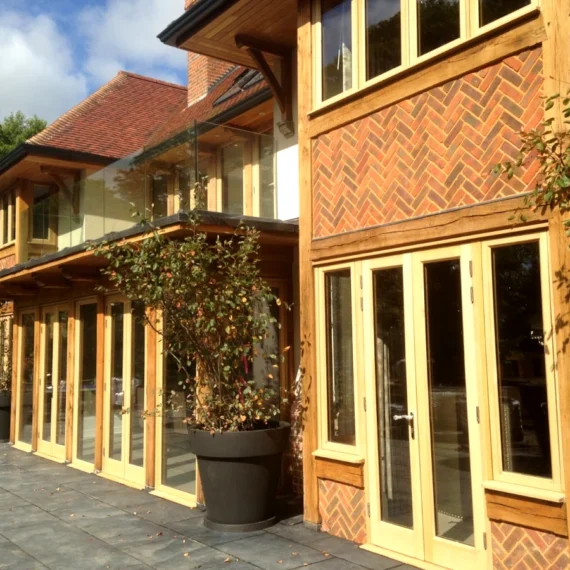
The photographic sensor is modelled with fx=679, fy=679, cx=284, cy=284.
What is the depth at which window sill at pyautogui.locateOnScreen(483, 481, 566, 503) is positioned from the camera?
14.6ft

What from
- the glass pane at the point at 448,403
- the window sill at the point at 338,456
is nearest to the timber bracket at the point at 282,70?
the glass pane at the point at 448,403

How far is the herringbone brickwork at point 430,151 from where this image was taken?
16.3ft

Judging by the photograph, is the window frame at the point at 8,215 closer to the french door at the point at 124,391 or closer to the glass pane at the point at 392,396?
the french door at the point at 124,391

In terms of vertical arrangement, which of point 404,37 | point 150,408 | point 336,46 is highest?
point 336,46

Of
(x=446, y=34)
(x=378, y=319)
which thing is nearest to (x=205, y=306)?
(x=378, y=319)

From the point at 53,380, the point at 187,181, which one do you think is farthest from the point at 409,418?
the point at 53,380

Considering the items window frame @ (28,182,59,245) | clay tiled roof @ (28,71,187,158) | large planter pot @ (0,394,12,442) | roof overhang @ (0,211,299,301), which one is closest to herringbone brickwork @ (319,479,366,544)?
roof overhang @ (0,211,299,301)

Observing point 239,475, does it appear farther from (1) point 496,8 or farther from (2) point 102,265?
(1) point 496,8

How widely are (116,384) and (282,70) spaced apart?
4884 mm

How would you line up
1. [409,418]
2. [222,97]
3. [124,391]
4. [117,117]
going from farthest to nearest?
[117,117] → [222,97] → [124,391] → [409,418]

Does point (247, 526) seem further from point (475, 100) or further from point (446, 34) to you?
point (446, 34)

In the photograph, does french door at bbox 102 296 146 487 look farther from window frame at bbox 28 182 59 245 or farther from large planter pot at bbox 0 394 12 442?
large planter pot at bbox 0 394 12 442

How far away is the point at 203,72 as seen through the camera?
14.5m

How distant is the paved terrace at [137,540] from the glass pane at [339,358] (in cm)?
102
